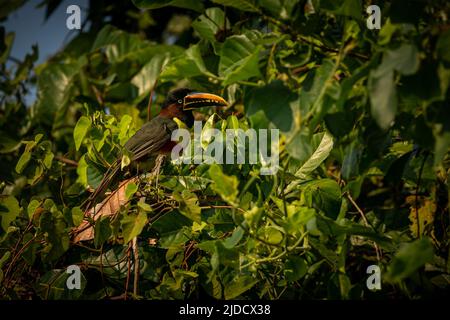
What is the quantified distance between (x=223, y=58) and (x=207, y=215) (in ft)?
3.01

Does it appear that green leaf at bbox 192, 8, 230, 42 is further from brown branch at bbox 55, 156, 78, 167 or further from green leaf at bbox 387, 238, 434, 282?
green leaf at bbox 387, 238, 434, 282

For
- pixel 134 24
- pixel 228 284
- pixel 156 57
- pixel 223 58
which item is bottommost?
pixel 228 284

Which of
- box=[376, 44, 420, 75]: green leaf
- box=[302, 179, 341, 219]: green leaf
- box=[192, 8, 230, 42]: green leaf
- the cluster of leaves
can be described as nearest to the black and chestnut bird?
the cluster of leaves

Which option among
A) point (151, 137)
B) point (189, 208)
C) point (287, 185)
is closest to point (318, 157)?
point (287, 185)

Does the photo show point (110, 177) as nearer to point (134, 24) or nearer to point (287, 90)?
point (287, 90)

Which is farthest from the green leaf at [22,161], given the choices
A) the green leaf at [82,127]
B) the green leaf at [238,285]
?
the green leaf at [238,285]

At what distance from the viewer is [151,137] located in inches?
161

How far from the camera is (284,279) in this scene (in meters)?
2.44

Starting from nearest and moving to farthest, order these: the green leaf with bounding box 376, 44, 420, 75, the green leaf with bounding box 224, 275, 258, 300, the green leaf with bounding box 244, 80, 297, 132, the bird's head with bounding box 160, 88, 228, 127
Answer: the green leaf with bounding box 376, 44, 420, 75 < the green leaf with bounding box 244, 80, 297, 132 < the green leaf with bounding box 224, 275, 258, 300 < the bird's head with bounding box 160, 88, 228, 127

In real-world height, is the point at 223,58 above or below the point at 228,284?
above

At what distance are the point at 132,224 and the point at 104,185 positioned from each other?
0.85 m

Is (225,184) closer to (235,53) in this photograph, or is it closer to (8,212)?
(235,53)

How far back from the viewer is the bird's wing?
3988 millimetres
